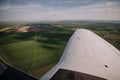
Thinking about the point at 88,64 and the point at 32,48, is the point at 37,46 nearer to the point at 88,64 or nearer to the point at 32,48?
the point at 32,48

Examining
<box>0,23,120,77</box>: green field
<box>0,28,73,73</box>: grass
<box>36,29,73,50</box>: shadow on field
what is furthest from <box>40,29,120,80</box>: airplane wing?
<box>36,29,73,50</box>: shadow on field

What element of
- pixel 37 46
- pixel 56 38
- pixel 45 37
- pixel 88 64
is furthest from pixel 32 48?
pixel 88 64

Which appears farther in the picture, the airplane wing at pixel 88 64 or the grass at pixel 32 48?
the grass at pixel 32 48

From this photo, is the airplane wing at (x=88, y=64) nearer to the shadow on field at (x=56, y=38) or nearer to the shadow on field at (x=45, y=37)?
the shadow on field at (x=45, y=37)

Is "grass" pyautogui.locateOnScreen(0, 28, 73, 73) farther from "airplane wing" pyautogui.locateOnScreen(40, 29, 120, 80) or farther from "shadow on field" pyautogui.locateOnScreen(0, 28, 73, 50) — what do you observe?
"airplane wing" pyautogui.locateOnScreen(40, 29, 120, 80)

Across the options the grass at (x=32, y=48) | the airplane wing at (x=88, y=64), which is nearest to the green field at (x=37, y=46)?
the grass at (x=32, y=48)

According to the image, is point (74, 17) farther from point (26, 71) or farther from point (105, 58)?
point (26, 71)
